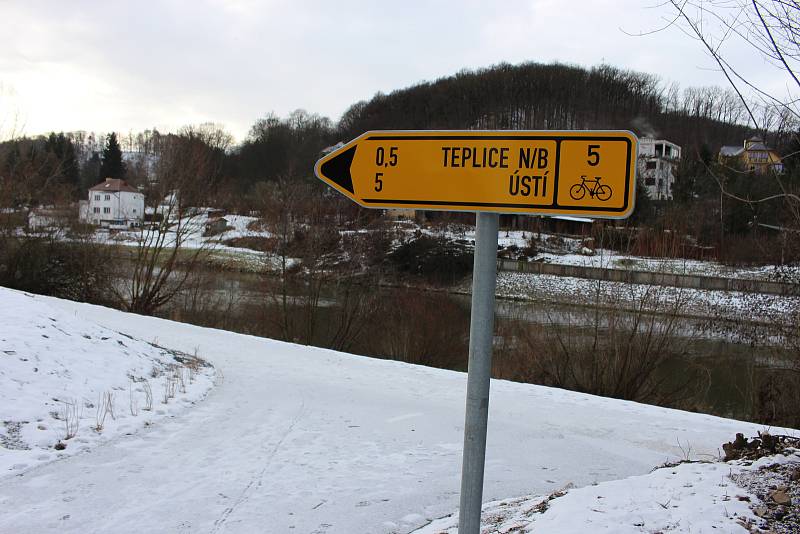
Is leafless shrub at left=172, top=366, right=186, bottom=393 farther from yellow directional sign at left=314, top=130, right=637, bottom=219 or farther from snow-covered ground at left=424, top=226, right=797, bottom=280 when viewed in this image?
snow-covered ground at left=424, top=226, right=797, bottom=280

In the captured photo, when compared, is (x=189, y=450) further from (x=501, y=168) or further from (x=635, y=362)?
(x=635, y=362)

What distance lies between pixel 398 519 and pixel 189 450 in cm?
244

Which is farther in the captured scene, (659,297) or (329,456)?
(659,297)

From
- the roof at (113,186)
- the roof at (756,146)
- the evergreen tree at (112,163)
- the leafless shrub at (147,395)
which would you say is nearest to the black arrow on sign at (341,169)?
the roof at (756,146)

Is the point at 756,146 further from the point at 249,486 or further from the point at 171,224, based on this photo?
the point at 171,224

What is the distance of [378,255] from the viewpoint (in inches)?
1056

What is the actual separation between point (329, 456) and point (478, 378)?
4.32 meters

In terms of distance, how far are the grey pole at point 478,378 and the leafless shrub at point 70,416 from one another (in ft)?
16.7

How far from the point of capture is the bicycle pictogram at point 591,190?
2.02 meters

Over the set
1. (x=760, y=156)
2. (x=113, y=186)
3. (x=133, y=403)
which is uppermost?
(x=113, y=186)

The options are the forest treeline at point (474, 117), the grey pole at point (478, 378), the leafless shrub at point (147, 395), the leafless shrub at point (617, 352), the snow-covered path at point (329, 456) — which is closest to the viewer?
the grey pole at point (478, 378)

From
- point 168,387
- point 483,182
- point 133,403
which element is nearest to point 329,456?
point 133,403

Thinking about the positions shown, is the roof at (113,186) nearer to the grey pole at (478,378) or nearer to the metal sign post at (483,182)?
the metal sign post at (483,182)

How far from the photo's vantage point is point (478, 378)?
Result: 2182mm
